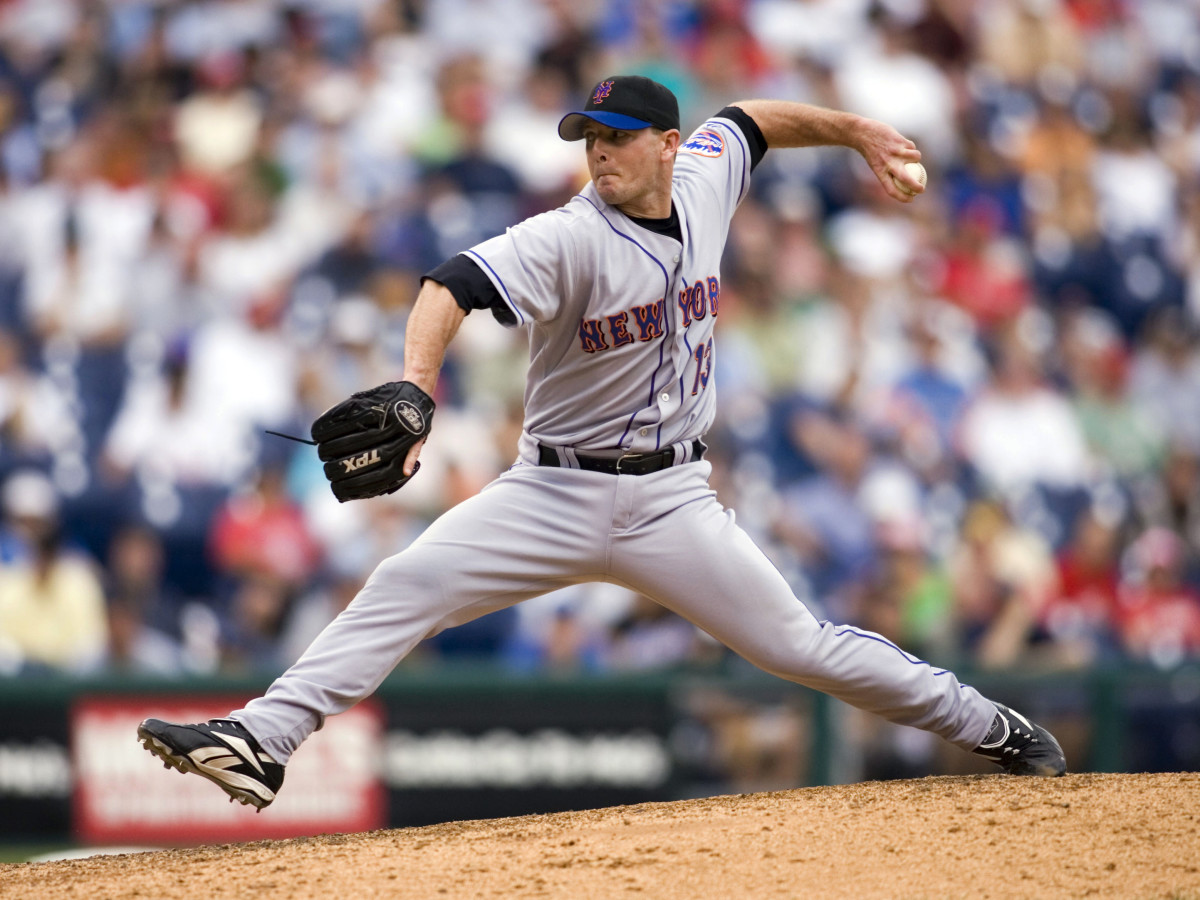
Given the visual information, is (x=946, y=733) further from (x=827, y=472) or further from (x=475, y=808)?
(x=827, y=472)

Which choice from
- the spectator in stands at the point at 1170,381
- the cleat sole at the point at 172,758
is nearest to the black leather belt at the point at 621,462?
the cleat sole at the point at 172,758

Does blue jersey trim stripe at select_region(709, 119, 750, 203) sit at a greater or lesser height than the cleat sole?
greater

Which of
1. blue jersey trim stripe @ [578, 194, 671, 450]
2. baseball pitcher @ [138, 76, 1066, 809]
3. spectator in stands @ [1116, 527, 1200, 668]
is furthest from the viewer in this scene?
spectator in stands @ [1116, 527, 1200, 668]

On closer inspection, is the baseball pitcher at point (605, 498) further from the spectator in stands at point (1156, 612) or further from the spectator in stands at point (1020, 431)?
the spectator in stands at point (1020, 431)

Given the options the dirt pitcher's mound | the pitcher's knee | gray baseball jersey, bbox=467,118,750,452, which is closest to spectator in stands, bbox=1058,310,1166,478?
the dirt pitcher's mound

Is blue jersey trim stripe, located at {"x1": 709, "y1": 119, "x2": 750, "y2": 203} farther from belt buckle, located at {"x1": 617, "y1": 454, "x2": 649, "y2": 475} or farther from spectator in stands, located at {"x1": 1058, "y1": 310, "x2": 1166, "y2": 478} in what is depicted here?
spectator in stands, located at {"x1": 1058, "y1": 310, "x2": 1166, "y2": 478}

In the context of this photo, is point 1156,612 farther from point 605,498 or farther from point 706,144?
point 605,498
